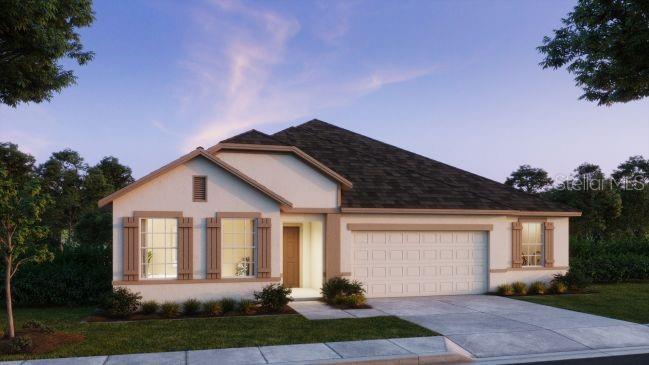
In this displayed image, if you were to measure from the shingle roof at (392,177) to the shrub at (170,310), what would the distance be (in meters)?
5.57

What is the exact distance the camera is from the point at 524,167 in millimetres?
53844

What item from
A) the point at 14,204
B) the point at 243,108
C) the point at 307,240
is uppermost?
the point at 243,108

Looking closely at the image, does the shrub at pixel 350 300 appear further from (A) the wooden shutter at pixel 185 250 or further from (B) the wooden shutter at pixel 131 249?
(B) the wooden shutter at pixel 131 249

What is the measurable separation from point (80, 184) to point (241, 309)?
2551 centimetres

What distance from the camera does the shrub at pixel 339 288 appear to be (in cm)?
1497

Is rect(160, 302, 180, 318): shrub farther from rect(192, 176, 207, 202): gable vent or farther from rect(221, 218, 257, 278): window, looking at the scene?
rect(192, 176, 207, 202): gable vent

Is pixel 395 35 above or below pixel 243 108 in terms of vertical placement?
above

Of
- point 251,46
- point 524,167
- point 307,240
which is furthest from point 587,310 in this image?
point 524,167

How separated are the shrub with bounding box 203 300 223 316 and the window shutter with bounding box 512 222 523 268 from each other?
10816 mm

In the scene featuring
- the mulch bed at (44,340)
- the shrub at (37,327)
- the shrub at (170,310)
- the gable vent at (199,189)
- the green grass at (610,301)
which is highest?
the gable vent at (199,189)

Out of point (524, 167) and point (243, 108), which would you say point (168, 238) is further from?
point (524, 167)

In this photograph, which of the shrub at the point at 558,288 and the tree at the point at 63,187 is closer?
the shrub at the point at 558,288

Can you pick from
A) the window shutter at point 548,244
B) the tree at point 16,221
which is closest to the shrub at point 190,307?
the tree at point 16,221

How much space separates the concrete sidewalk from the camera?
8.49 metres
